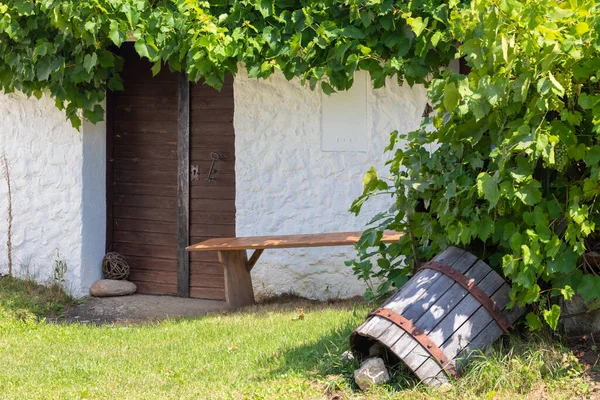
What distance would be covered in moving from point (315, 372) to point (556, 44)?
84.5 inches

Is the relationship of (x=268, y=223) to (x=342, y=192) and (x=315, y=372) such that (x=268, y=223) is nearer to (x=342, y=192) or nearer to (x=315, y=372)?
(x=342, y=192)

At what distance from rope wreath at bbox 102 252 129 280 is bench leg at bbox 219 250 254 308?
1.59 meters

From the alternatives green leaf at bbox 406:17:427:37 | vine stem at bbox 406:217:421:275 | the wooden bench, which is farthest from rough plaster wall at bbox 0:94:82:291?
vine stem at bbox 406:217:421:275

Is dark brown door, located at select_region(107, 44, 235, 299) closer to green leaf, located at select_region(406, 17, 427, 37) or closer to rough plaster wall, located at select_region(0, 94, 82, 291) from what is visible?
rough plaster wall, located at select_region(0, 94, 82, 291)

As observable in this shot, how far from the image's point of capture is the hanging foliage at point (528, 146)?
13.9ft

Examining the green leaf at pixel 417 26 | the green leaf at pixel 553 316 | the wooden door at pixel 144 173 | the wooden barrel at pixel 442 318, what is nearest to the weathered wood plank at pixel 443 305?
the wooden barrel at pixel 442 318

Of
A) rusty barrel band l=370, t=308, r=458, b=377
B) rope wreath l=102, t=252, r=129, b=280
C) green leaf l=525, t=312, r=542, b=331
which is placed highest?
green leaf l=525, t=312, r=542, b=331

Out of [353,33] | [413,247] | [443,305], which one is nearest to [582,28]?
[443,305]

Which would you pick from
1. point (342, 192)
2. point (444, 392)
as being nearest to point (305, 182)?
point (342, 192)

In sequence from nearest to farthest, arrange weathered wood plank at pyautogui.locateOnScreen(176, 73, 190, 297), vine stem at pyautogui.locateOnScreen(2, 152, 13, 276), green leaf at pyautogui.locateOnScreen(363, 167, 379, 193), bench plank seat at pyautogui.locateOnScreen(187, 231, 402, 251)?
green leaf at pyautogui.locateOnScreen(363, 167, 379, 193), bench plank seat at pyautogui.locateOnScreen(187, 231, 402, 251), weathered wood plank at pyautogui.locateOnScreen(176, 73, 190, 297), vine stem at pyautogui.locateOnScreen(2, 152, 13, 276)

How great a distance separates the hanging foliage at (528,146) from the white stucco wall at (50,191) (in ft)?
15.3

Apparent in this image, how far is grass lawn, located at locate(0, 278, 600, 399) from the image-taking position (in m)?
4.46

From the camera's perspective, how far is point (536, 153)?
4273 mm

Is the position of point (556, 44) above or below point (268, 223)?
above
